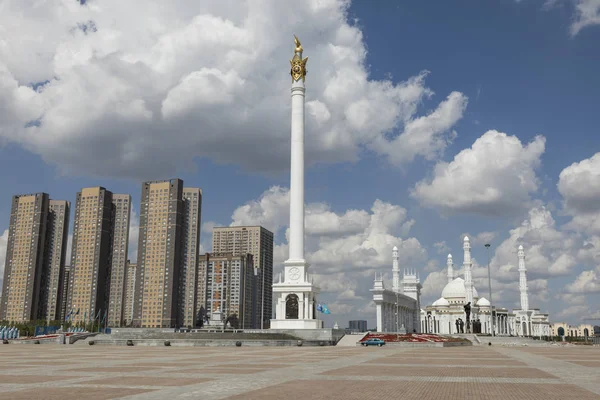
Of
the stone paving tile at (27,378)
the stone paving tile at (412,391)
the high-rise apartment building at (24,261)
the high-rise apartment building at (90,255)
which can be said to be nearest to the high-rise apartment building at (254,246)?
the high-rise apartment building at (90,255)

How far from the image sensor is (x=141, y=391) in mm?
15594

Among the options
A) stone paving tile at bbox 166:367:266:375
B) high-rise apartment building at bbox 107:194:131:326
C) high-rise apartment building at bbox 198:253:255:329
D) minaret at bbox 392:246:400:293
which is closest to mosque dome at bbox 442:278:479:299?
minaret at bbox 392:246:400:293

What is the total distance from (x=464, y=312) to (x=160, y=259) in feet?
253

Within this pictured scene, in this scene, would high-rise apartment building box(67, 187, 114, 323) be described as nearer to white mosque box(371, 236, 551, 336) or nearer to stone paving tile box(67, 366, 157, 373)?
white mosque box(371, 236, 551, 336)

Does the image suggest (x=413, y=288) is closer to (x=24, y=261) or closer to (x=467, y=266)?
(x=467, y=266)

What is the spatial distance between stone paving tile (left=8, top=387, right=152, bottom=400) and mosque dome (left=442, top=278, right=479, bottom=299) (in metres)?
143

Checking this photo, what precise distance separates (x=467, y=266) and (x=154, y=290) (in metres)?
76.5

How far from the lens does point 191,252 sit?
15562cm

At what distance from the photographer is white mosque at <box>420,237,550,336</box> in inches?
5512

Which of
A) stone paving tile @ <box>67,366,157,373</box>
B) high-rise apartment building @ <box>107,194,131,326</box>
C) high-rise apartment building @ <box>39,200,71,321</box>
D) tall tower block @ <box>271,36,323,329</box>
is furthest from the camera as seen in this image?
high-rise apartment building @ <box>107,194,131,326</box>

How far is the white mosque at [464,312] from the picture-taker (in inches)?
5512

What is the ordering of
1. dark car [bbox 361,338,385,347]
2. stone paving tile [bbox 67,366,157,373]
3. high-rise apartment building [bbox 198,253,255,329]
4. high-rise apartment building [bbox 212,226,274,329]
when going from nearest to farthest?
stone paving tile [bbox 67,366,157,373], dark car [bbox 361,338,385,347], high-rise apartment building [bbox 198,253,255,329], high-rise apartment building [bbox 212,226,274,329]

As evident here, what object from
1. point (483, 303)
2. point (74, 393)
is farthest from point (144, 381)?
point (483, 303)

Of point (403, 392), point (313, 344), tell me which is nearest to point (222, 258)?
point (313, 344)
